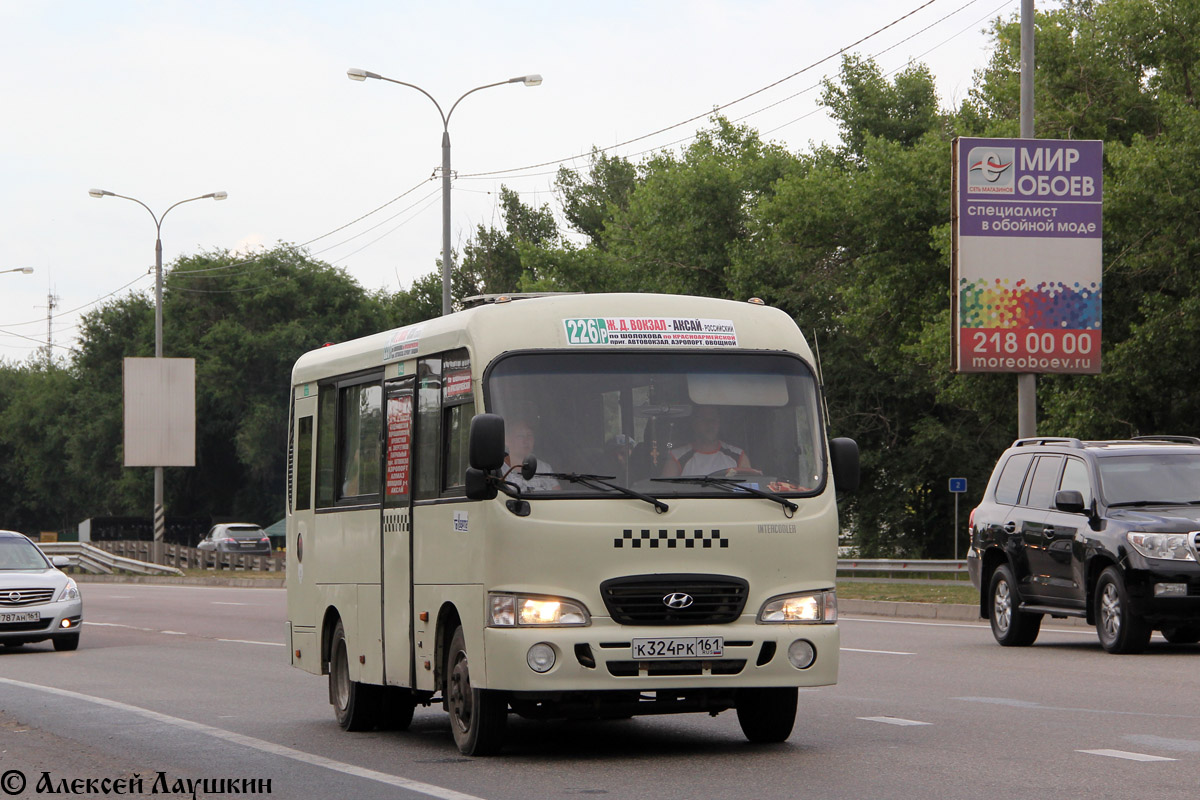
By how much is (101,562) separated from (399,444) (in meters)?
54.3

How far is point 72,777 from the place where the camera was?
952 centimetres

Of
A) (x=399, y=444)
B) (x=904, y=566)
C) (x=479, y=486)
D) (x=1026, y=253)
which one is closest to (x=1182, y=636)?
(x=1026, y=253)

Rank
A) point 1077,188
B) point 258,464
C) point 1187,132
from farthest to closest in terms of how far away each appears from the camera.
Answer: point 258,464
point 1187,132
point 1077,188

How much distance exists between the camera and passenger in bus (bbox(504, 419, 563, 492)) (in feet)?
32.2

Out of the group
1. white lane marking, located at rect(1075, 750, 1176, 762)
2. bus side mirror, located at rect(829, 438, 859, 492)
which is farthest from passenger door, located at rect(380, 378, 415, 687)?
white lane marking, located at rect(1075, 750, 1176, 762)

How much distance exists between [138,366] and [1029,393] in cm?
3657

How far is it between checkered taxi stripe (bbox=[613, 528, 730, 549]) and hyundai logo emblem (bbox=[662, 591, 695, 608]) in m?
0.26

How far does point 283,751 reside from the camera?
1073cm

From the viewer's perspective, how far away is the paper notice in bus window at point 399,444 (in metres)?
11.3

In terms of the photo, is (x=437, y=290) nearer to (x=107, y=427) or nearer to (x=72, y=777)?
(x=107, y=427)

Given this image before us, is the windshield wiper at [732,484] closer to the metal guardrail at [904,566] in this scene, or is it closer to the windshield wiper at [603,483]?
the windshield wiper at [603,483]

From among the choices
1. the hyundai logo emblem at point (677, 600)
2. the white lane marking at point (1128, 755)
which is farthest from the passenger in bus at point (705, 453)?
the white lane marking at point (1128, 755)

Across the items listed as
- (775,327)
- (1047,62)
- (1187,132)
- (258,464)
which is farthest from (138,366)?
(775,327)

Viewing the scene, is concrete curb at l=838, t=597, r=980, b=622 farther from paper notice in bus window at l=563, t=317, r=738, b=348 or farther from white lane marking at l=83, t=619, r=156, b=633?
paper notice in bus window at l=563, t=317, r=738, b=348
